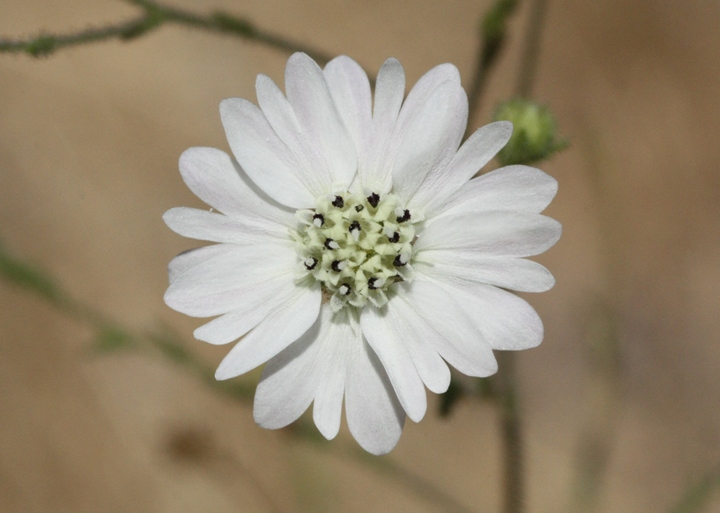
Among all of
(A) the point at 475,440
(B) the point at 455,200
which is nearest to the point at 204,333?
(B) the point at 455,200

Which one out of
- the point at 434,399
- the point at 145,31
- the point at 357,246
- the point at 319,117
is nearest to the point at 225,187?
the point at 319,117

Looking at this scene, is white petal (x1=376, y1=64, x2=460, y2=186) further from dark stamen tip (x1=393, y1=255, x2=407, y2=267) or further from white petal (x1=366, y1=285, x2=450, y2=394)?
white petal (x1=366, y1=285, x2=450, y2=394)

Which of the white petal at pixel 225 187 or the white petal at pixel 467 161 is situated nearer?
the white petal at pixel 467 161

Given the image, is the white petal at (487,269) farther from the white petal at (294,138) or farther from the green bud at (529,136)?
the green bud at (529,136)

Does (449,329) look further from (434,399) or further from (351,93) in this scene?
(434,399)

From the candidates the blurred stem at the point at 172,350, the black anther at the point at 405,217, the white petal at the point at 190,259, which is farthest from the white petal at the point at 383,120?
the blurred stem at the point at 172,350

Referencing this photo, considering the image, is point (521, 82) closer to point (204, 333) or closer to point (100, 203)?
point (204, 333)
